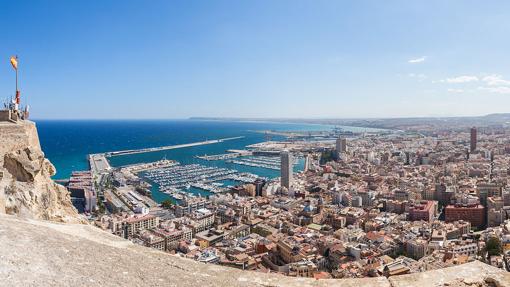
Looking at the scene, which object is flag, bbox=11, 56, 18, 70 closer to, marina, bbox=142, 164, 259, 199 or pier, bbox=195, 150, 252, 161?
marina, bbox=142, 164, 259, 199

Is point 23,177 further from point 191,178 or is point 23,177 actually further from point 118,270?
point 191,178

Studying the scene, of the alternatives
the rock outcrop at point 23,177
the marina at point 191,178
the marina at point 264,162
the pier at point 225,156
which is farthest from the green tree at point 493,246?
the pier at point 225,156

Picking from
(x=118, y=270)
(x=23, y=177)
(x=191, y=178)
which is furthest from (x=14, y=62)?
(x=191, y=178)

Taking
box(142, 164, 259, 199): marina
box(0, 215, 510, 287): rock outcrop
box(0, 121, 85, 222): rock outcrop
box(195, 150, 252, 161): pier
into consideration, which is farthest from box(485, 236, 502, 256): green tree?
box(195, 150, 252, 161): pier

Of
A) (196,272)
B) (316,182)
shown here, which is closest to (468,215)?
(316,182)

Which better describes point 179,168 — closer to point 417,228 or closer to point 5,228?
point 417,228

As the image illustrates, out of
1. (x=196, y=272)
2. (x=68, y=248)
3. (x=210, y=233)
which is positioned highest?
(x=68, y=248)

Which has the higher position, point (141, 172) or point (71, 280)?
point (71, 280)
